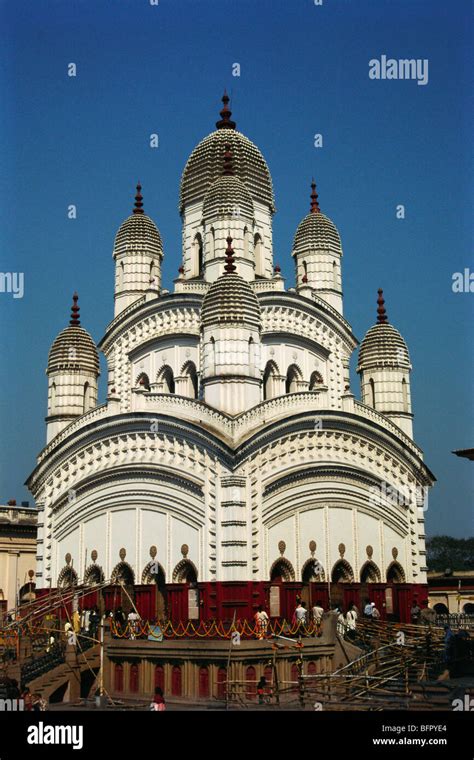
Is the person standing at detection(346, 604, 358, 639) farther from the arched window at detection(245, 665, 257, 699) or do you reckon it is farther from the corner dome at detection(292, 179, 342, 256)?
the corner dome at detection(292, 179, 342, 256)

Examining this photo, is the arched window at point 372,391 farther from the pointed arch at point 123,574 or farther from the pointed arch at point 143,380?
the pointed arch at point 123,574

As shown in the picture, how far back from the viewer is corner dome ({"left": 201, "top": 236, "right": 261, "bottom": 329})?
3534 cm

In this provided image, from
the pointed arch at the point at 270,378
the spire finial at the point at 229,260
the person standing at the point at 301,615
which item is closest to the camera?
the person standing at the point at 301,615

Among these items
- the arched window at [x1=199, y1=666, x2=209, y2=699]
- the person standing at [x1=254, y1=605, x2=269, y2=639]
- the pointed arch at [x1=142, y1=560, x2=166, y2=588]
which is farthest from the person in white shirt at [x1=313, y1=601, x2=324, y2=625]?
the pointed arch at [x1=142, y1=560, x2=166, y2=588]

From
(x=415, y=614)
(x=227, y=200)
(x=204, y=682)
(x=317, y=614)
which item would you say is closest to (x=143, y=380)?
(x=227, y=200)

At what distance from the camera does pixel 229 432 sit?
34.2 meters


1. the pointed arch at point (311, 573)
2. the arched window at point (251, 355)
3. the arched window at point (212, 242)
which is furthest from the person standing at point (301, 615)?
the arched window at point (212, 242)

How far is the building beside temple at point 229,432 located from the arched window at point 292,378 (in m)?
0.11

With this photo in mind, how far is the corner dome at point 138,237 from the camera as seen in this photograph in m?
45.8

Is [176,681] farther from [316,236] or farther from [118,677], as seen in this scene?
[316,236]

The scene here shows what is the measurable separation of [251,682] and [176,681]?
2.98 metres
